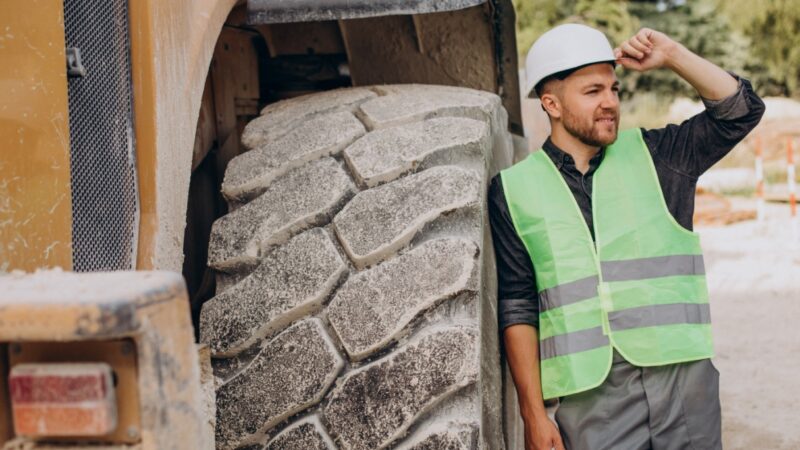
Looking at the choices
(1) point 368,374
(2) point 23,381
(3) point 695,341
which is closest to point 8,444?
(2) point 23,381

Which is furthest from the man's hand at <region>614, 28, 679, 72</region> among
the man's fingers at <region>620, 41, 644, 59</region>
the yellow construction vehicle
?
the yellow construction vehicle

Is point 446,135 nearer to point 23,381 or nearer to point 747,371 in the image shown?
point 23,381

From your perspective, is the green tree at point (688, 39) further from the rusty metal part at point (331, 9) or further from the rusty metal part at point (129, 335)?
the rusty metal part at point (129, 335)

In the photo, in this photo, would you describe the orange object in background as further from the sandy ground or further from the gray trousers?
the sandy ground

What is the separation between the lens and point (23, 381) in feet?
3.40

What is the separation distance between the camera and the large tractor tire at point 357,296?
1938 millimetres

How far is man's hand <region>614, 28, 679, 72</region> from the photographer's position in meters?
2.69

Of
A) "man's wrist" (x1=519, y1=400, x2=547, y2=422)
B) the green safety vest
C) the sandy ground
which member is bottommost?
the sandy ground

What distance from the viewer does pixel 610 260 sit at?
99.9 inches

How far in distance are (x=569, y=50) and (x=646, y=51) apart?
8.5 inches

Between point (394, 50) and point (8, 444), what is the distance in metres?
2.21

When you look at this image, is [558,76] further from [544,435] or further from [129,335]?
[129,335]

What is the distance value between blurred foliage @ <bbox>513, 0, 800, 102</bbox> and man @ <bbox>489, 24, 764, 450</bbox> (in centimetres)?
1821

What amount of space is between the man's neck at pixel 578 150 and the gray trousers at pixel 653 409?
531mm
